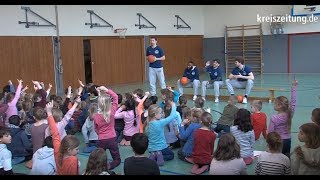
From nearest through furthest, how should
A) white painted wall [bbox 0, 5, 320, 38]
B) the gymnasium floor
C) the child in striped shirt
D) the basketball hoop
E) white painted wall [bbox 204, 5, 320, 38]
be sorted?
the child in striped shirt
the gymnasium floor
white painted wall [bbox 0, 5, 320, 38]
the basketball hoop
white painted wall [bbox 204, 5, 320, 38]

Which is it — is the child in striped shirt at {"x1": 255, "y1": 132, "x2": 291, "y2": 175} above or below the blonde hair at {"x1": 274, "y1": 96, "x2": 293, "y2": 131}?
below

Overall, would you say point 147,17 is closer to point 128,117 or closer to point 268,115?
point 268,115

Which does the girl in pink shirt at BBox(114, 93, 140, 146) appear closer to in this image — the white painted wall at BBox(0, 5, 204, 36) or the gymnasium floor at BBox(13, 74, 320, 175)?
the gymnasium floor at BBox(13, 74, 320, 175)

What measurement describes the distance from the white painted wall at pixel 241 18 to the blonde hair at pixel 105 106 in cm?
1315

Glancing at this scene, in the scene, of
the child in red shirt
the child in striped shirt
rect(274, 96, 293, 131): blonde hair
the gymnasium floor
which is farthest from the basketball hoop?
the child in striped shirt

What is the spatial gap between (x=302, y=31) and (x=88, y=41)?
9.74 meters

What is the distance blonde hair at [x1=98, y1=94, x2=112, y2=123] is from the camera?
4492 mm

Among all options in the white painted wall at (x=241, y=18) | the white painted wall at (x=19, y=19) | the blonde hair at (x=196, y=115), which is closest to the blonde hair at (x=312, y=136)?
the blonde hair at (x=196, y=115)

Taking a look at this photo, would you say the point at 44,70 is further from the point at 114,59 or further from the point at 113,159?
the point at 113,159

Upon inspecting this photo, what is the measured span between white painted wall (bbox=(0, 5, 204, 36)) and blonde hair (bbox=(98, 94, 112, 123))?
8.64 metres

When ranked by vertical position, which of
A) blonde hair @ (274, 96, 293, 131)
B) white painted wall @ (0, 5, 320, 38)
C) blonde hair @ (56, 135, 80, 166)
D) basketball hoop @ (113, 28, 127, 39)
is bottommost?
blonde hair @ (56, 135, 80, 166)

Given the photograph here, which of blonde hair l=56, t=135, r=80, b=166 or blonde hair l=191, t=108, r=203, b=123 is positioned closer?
blonde hair l=56, t=135, r=80, b=166

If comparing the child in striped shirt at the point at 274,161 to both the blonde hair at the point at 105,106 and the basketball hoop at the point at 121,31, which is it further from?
the basketball hoop at the point at 121,31

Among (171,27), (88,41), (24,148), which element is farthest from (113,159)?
(171,27)
